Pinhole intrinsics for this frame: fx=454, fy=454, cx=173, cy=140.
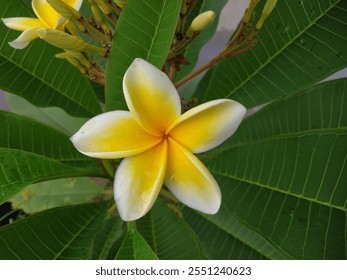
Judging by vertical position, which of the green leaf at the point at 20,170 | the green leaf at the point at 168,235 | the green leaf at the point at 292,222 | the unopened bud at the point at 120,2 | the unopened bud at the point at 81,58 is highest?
the unopened bud at the point at 120,2

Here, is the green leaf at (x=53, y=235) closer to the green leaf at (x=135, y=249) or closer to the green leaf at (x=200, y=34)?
the green leaf at (x=135, y=249)

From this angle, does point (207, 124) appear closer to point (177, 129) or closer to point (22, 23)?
point (177, 129)

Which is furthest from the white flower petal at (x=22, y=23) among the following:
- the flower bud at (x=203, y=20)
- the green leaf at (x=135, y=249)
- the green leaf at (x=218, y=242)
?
the green leaf at (x=218, y=242)

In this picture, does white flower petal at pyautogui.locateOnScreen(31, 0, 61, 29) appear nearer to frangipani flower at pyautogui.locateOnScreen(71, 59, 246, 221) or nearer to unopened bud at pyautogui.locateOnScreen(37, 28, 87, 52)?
unopened bud at pyautogui.locateOnScreen(37, 28, 87, 52)

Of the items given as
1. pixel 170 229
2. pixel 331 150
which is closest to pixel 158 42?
pixel 331 150

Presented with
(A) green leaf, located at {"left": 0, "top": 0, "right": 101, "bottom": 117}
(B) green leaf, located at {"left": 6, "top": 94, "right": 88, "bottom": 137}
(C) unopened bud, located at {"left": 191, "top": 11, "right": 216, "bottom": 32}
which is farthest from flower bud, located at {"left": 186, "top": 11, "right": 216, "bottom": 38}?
(B) green leaf, located at {"left": 6, "top": 94, "right": 88, "bottom": 137}

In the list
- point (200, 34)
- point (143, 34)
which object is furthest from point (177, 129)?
point (200, 34)
